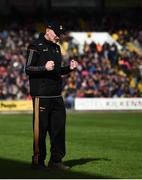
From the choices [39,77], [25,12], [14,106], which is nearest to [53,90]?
[39,77]

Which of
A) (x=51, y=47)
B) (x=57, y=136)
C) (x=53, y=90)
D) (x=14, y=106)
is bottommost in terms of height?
(x=14, y=106)

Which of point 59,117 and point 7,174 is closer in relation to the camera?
point 7,174

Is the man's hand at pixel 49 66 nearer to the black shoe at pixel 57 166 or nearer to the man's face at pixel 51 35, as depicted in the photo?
the man's face at pixel 51 35

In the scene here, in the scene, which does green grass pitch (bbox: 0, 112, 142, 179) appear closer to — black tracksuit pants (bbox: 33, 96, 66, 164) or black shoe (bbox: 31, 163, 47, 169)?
black shoe (bbox: 31, 163, 47, 169)

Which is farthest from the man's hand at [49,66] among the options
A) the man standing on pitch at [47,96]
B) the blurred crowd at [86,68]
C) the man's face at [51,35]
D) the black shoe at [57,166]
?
the blurred crowd at [86,68]

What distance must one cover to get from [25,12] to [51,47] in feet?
112

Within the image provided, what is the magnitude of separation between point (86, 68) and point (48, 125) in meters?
29.4

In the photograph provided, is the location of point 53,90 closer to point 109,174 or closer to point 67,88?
point 109,174

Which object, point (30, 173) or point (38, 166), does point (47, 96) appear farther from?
point (30, 173)

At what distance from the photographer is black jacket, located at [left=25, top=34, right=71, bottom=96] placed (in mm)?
10828

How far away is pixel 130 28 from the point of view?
150ft

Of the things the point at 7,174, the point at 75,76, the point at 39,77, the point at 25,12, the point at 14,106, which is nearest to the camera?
the point at 7,174

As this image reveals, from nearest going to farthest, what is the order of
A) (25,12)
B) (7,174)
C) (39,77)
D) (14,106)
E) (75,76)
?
(7,174)
(39,77)
(14,106)
(75,76)
(25,12)

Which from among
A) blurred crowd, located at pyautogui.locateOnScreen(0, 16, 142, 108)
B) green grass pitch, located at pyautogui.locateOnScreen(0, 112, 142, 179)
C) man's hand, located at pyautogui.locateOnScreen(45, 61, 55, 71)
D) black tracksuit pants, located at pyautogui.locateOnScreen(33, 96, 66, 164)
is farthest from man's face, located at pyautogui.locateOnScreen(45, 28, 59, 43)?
blurred crowd, located at pyautogui.locateOnScreen(0, 16, 142, 108)
